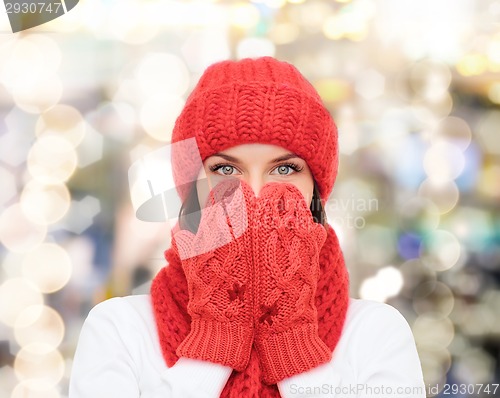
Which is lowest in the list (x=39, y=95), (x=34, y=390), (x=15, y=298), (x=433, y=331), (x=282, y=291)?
(x=433, y=331)

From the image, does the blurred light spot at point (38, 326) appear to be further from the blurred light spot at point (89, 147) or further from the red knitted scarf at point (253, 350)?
the red knitted scarf at point (253, 350)

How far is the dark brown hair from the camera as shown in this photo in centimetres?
128

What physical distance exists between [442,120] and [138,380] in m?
1.45

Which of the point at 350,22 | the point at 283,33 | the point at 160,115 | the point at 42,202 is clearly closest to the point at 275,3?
the point at 283,33

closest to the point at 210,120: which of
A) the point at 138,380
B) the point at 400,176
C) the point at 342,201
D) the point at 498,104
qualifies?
the point at 138,380

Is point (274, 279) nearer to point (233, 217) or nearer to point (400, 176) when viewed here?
point (233, 217)

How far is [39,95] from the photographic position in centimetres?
201

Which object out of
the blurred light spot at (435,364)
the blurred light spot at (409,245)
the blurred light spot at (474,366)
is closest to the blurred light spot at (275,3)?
the blurred light spot at (409,245)

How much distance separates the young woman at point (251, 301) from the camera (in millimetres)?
1100

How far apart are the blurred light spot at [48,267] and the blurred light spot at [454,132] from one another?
1.26 m

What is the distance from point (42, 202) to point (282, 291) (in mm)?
1120

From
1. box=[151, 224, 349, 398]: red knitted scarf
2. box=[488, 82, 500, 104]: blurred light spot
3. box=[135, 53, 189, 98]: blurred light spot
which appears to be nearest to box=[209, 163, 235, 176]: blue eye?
box=[151, 224, 349, 398]: red knitted scarf

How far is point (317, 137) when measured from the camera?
124 centimetres

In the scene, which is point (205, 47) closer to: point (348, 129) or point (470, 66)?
point (348, 129)
